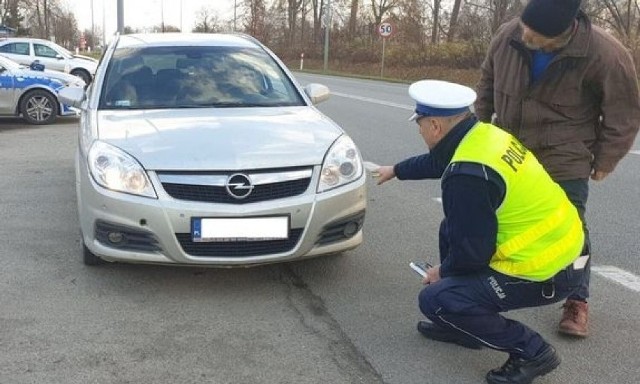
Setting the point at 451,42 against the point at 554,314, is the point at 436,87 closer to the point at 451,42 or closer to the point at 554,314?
the point at 554,314

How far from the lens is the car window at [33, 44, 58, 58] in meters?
20.9

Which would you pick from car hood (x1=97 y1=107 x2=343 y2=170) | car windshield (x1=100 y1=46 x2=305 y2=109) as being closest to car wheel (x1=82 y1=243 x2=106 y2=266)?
car hood (x1=97 y1=107 x2=343 y2=170)

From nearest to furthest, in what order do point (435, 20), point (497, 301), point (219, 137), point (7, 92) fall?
1. point (497, 301)
2. point (219, 137)
3. point (7, 92)
4. point (435, 20)

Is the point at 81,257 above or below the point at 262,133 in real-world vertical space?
below

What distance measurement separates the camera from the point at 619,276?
4605 millimetres

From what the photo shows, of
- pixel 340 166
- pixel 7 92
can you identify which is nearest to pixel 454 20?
pixel 7 92

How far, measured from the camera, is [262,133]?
434 centimetres

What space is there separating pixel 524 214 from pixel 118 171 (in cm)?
226

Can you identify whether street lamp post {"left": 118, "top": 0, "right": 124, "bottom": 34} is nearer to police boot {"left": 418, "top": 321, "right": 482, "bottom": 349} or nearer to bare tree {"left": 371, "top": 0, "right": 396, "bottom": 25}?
police boot {"left": 418, "top": 321, "right": 482, "bottom": 349}

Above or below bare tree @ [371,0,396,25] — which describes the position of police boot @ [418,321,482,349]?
below

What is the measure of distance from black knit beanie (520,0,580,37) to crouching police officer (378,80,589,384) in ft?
1.60

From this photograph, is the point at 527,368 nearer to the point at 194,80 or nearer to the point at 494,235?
the point at 494,235

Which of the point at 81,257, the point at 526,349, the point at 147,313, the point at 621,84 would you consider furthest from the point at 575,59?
the point at 81,257

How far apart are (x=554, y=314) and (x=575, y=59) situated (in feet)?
4.77
